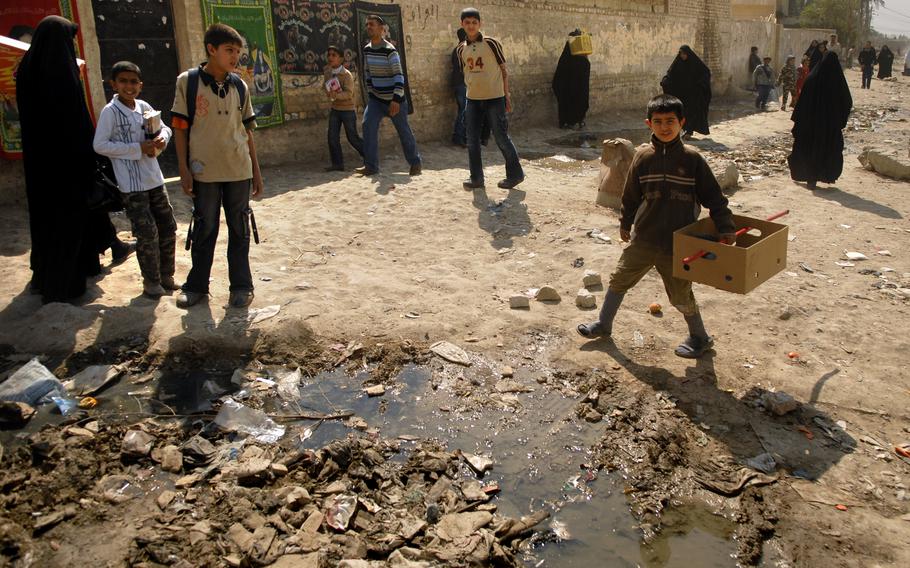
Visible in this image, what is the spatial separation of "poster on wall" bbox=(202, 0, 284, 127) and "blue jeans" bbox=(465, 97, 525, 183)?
8.98 ft

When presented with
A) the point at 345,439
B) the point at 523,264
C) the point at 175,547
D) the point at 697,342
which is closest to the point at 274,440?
the point at 345,439

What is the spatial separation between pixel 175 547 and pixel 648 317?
10.0 ft

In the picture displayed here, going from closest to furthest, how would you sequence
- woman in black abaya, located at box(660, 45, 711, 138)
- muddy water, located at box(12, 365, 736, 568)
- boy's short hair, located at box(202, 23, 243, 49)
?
muddy water, located at box(12, 365, 736, 568) → boy's short hair, located at box(202, 23, 243, 49) → woman in black abaya, located at box(660, 45, 711, 138)

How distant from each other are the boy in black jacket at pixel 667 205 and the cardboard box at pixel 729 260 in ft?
0.45

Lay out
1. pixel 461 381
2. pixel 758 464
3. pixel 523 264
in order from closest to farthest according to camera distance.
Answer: pixel 758 464 < pixel 461 381 < pixel 523 264

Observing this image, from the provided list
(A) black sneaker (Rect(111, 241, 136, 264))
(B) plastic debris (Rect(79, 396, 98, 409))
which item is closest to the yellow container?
(A) black sneaker (Rect(111, 241, 136, 264))

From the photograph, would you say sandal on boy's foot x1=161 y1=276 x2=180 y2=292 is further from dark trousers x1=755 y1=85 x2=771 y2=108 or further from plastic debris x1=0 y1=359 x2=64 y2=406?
dark trousers x1=755 y1=85 x2=771 y2=108

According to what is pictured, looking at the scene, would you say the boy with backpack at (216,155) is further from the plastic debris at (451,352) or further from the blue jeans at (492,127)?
the blue jeans at (492,127)

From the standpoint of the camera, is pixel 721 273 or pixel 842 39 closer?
pixel 721 273

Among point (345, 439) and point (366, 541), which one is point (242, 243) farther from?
point (366, 541)

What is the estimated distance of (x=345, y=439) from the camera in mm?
3297

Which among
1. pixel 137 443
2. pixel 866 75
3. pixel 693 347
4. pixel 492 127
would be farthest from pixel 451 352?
pixel 866 75

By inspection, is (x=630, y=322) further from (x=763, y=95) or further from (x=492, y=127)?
(x=763, y=95)

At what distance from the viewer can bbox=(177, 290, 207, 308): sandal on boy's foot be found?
449cm
